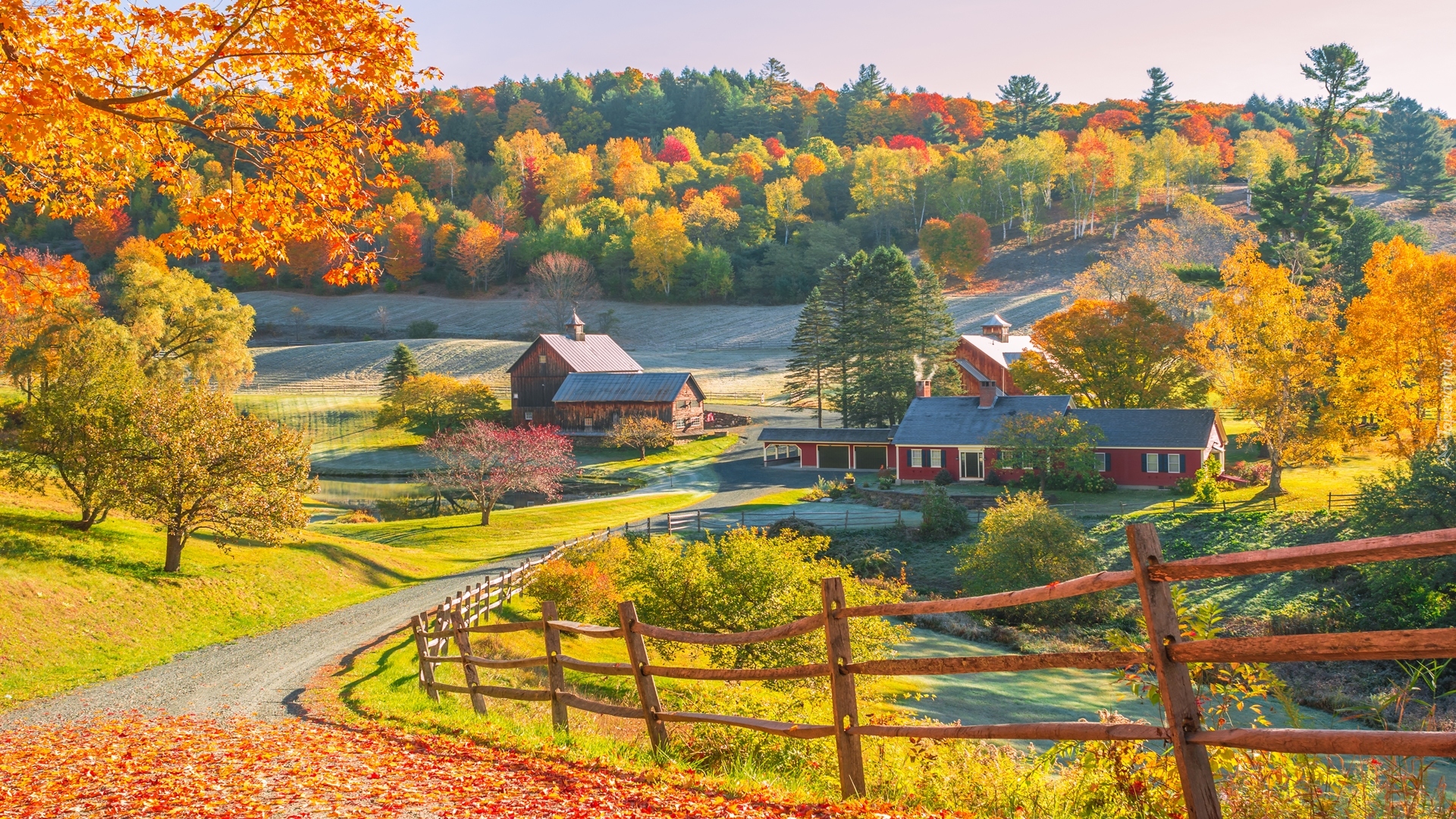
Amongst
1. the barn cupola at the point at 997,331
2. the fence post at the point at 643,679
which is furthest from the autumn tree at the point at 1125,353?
the fence post at the point at 643,679

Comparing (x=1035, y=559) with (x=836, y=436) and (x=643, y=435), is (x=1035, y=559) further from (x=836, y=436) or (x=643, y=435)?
(x=643, y=435)

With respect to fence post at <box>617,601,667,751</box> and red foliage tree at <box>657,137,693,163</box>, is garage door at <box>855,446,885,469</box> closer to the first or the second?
fence post at <box>617,601,667,751</box>

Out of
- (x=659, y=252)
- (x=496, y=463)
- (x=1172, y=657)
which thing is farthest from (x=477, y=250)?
(x=1172, y=657)

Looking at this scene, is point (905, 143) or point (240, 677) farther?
point (905, 143)

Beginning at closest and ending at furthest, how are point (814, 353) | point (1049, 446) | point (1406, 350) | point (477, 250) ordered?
point (1406, 350) → point (1049, 446) → point (814, 353) → point (477, 250)

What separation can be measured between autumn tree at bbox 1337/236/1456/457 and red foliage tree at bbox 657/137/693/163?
423 feet

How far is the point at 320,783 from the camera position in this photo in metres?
7.69

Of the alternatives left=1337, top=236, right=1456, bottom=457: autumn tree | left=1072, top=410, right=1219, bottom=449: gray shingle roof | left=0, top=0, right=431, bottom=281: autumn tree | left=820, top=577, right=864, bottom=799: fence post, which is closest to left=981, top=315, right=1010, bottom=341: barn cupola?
left=1072, top=410, right=1219, bottom=449: gray shingle roof

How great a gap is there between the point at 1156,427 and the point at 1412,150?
106 metres

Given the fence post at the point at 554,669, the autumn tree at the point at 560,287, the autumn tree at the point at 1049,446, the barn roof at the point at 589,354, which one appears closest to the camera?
→ the fence post at the point at 554,669

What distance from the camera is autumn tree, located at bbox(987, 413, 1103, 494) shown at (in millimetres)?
43844

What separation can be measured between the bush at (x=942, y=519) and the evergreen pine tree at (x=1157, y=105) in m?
111

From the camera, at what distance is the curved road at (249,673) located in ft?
47.2

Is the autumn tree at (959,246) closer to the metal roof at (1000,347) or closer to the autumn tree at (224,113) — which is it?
the metal roof at (1000,347)
